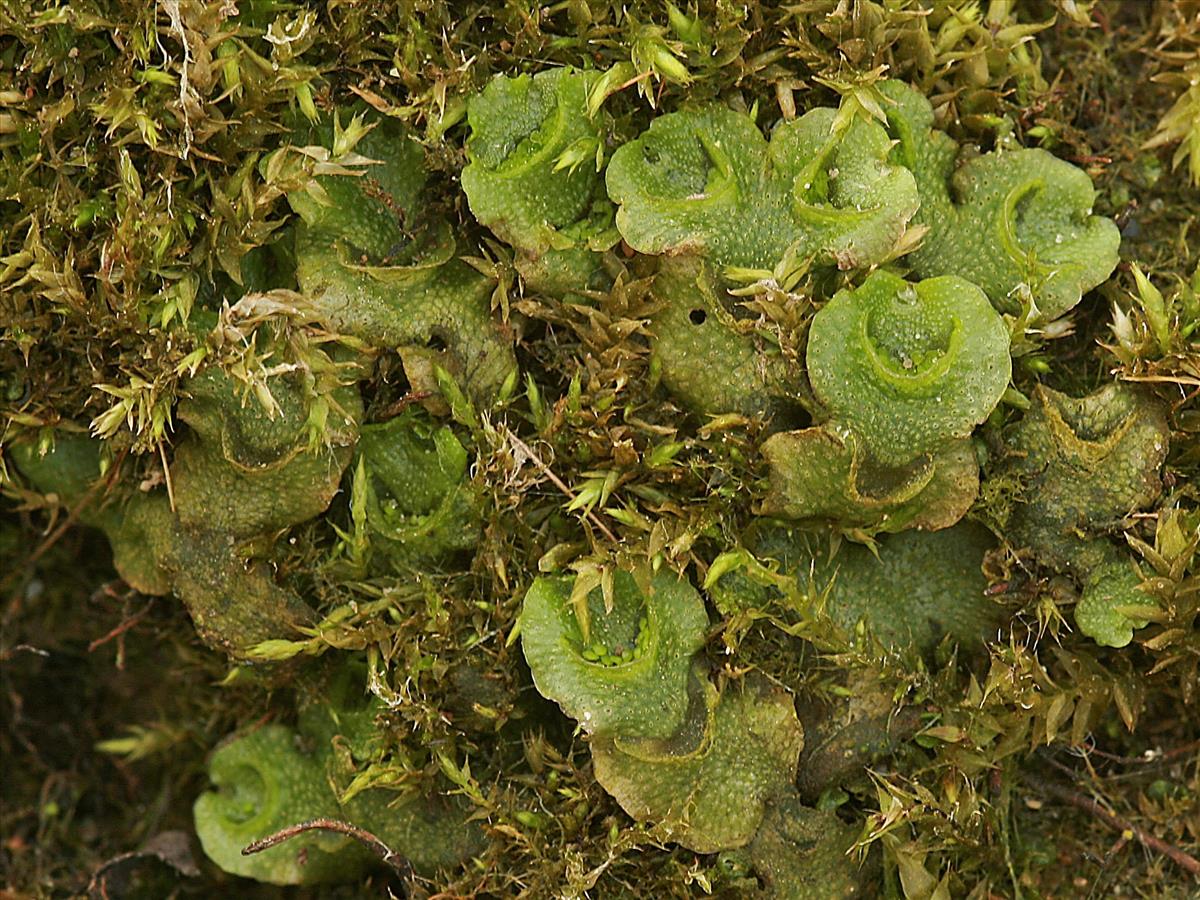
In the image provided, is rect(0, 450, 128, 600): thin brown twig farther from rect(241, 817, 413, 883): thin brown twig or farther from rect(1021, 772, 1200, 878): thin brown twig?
rect(1021, 772, 1200, 878): thin brown twig

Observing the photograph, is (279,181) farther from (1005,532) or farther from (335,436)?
(1005,532)

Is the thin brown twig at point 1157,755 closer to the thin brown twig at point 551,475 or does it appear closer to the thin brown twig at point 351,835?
the thin brown twig at point 551,475

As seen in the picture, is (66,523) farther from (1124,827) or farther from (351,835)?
(1124,827)

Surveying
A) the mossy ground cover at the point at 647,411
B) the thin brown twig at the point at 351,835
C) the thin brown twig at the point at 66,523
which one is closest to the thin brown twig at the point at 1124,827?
the mossy ground cover at the point at 647,411

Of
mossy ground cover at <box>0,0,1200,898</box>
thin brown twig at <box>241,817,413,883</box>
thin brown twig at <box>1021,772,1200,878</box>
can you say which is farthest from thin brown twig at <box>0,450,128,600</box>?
thin brown twig at <box>1021,772,1200,878</box>

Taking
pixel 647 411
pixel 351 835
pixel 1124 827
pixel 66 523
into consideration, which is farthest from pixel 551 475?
pixel 1124 827

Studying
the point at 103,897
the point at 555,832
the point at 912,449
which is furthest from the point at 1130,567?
the point at 103,897
